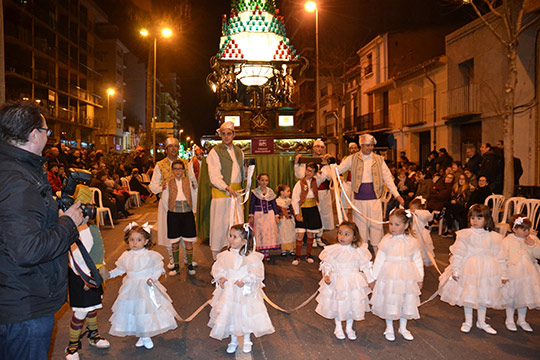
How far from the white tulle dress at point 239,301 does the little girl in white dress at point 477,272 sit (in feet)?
7.36

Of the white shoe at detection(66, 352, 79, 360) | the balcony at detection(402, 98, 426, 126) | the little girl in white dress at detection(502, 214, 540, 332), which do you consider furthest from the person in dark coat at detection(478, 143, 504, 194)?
the balcony at detection(402, 98, 426, 126)

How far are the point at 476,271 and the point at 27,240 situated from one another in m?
4.55

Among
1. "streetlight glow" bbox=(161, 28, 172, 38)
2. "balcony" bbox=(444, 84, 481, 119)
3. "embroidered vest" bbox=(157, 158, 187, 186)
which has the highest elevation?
"streetlight glow" bbox=(161, 28, 172, 38)

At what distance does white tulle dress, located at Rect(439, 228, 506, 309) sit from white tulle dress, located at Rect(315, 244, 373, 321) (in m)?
1.10

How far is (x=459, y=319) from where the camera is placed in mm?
5090

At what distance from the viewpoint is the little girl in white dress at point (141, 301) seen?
434cm

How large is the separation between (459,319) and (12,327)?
471 cm

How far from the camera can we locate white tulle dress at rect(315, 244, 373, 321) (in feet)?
14.8

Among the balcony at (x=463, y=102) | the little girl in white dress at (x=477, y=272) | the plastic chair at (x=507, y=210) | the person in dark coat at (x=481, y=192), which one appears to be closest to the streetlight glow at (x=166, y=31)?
the balcony at (x=463, y=102)

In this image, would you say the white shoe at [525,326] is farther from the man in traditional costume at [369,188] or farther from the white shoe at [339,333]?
the man in traditional costume at [369,188]

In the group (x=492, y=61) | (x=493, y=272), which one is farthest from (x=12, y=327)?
(x=492, y=61)

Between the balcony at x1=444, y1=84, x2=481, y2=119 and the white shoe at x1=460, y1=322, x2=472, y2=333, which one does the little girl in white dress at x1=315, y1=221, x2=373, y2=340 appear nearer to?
the white shoe at x1=460, y1=322, x2=472, y2=333

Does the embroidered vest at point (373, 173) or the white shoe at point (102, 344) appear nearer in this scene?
the white shoe at point (102, 344)

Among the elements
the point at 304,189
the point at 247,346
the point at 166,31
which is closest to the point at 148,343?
the point at 247,346
